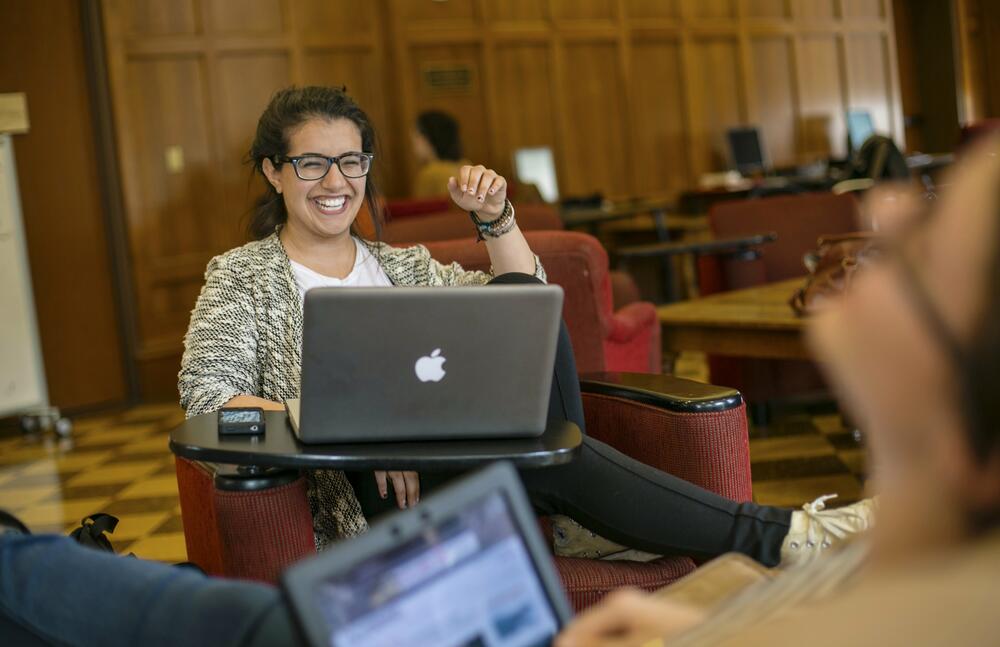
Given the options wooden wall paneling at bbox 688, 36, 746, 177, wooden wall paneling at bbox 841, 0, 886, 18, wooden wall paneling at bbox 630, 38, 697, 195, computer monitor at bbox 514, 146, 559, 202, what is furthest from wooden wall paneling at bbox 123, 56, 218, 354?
wooden wall paneling at bbox 841, 0, 886, 18

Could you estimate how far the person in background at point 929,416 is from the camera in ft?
2.15

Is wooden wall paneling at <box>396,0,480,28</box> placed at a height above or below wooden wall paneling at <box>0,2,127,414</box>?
above

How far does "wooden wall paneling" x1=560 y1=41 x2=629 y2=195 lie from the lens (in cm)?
923

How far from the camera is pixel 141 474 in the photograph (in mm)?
4863

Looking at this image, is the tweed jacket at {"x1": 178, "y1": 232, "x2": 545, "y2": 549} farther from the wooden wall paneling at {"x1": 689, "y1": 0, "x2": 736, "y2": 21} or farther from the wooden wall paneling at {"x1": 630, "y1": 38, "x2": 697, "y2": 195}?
the wooden wall paneling at {"x1": 689, "y1": 0, "x2": 736, "y2": 21}

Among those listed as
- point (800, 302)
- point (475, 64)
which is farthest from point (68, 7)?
point (800, 302)

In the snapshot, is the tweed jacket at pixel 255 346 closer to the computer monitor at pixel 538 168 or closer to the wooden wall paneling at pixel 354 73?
the wooden wall paneling at pixel 354 73

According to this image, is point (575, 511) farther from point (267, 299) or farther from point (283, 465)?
point (267, 299)

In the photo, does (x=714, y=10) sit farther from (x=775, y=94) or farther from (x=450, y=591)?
(x=450, y=591)

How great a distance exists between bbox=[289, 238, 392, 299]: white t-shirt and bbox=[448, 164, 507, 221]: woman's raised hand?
259mm

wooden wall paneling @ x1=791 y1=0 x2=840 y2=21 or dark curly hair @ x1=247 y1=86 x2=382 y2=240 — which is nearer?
dark curly hair @ x1=247 y1=86 x2=382 y2=240

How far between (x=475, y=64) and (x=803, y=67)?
12.2 ft

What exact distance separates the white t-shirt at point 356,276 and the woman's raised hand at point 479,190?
0.26 meters

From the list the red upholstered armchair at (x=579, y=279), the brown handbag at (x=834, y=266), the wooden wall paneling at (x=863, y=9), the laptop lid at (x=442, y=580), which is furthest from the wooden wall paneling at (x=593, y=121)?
the laptop lid at (x=442, y=580)
